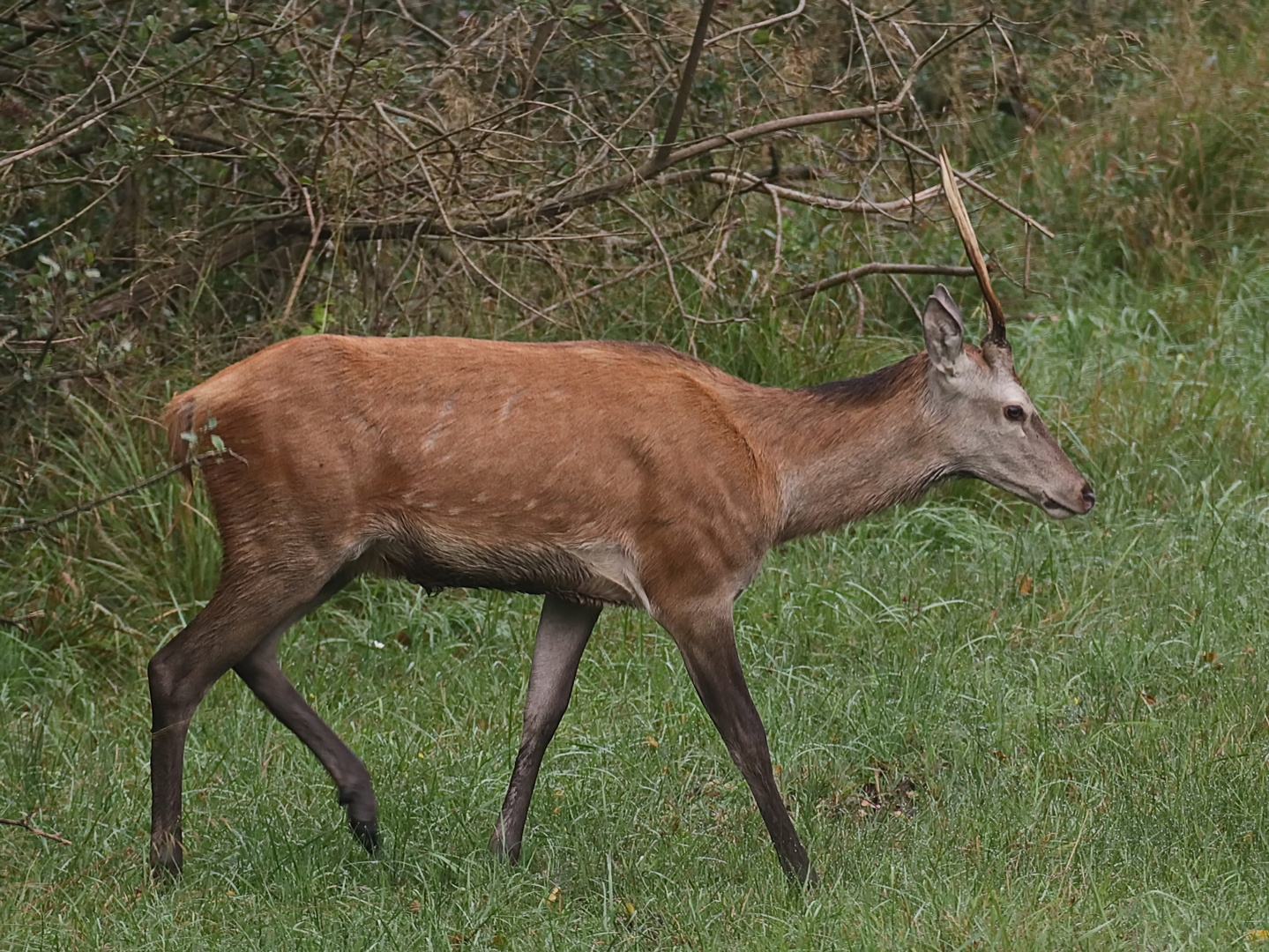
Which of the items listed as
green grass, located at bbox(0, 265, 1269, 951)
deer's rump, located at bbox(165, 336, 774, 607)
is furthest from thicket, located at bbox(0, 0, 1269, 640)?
deer's rump, located at bbox(165, 336, 774, 607)

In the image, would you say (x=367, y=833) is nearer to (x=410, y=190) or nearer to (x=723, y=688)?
(x=723, y=688)

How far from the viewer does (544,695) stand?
16.9 feet

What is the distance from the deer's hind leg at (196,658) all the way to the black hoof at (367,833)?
0.49m

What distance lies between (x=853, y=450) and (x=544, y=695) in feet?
3.87

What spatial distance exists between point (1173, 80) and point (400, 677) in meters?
6.68

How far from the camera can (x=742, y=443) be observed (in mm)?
5051

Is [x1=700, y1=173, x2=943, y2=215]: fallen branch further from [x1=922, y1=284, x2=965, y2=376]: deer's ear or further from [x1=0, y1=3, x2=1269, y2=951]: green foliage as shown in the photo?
[x1=922, y1=284, x2=965, y2=376]: deer's ear

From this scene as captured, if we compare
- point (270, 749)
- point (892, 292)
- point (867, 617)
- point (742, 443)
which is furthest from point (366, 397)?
point (892, 292)

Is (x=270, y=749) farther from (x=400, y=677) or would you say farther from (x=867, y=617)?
(x=867, y=617)

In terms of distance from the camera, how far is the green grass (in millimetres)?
4328

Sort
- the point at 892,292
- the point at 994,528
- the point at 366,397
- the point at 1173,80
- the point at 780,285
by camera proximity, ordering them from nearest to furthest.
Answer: the point at 366,397
the point at 994,528
the point at 780,285
the point at 892,292
the point at 1173,80

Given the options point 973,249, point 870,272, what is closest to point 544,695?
point 973,249

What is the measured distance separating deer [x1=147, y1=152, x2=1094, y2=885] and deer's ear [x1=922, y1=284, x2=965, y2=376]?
24mm

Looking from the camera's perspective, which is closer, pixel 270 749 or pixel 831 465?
pixel 831 465
